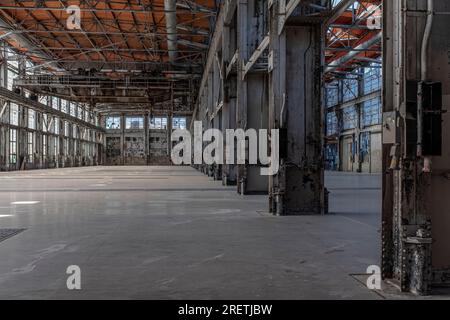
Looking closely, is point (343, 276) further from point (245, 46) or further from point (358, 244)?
point (245, 46)

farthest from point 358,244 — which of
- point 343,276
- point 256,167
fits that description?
point 256,167

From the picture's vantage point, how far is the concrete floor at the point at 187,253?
4.18 metres

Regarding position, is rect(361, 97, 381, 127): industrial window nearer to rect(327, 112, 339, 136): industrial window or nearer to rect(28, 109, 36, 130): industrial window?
rect(327, 112, 339, 136): industrial window

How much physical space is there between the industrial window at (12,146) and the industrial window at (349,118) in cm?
2998

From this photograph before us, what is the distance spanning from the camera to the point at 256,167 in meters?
15.2

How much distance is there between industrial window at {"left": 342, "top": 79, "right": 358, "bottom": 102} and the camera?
136 ft

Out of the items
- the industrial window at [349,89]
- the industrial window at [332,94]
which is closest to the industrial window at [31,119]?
the industrial window at [332,94]

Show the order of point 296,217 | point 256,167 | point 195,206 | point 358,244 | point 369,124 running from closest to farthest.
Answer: point 358,244, point 296,217, point 195,206, point 256,167, point 369,124

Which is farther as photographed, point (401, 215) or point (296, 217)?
point (296, 217)

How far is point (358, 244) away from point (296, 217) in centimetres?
301

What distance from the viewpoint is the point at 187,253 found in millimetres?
5750

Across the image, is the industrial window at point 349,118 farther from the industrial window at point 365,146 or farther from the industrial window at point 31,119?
the industrial window at point 31,119

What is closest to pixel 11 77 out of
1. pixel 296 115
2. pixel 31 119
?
pixel 31 119

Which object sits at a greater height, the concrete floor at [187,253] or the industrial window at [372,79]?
the industrial window at [372,79]
